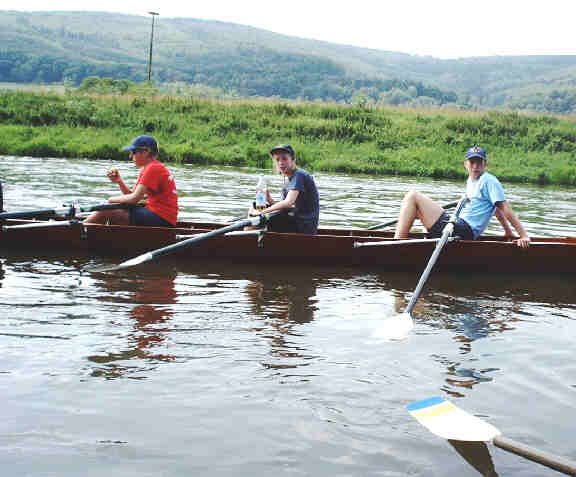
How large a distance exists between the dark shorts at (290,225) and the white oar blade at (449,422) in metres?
4.45

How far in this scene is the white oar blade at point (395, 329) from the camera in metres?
5.40

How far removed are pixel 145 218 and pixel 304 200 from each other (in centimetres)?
191

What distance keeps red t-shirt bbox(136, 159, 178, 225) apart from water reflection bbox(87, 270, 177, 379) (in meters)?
0.81

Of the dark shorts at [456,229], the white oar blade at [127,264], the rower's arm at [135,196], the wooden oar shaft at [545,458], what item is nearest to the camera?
the wooden oar shaft at [545,458]

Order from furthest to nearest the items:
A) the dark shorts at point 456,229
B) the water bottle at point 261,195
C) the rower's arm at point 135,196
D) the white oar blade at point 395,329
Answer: the dark shorts at point 456,229, the water bottle at point 261,195, the rower's arm at point 135,196, the white oar blade at point 395,329

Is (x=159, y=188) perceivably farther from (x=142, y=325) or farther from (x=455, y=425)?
(x=455, y=425)

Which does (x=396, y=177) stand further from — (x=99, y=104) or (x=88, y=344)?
(x=88, y=344)

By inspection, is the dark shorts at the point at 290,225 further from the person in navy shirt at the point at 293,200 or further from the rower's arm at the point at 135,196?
the rower's arm at the point at 135,196

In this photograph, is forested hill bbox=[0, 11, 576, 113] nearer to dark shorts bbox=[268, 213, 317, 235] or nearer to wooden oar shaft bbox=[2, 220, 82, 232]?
wooden oar shaft bbox=[2, 220, 82, 232]

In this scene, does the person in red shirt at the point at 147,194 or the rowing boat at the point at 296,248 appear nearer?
the person in red shirt at the point at 147,194

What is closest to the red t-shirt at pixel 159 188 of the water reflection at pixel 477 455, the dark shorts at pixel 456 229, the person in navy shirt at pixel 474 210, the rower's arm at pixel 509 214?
the person in navy shirt at pixel 474 210

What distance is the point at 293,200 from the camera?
765cm

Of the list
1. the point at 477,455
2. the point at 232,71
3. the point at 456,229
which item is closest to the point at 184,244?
the point at 456,229

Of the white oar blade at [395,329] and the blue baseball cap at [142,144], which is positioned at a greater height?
the blue baseball cap at [142,144]
